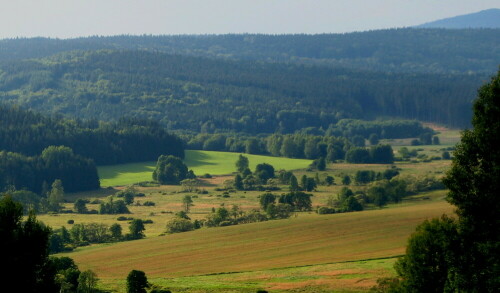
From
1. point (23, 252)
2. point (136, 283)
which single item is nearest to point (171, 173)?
point (136, 283)

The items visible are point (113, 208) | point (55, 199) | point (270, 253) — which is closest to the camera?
point (270, 253)

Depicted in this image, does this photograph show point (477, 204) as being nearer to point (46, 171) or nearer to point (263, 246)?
point (263, 246)

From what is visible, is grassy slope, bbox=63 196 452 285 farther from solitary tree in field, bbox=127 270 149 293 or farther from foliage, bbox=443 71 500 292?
foliage, bbox=443 71 500 292

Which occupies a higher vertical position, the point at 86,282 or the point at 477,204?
the point at 477,204

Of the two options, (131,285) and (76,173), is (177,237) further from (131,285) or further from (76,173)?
(76,173)

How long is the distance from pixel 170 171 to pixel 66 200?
102ft

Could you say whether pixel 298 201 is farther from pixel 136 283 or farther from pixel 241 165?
pixel 241 165

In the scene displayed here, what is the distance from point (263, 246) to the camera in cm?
8444

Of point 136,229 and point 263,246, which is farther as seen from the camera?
point 136,229

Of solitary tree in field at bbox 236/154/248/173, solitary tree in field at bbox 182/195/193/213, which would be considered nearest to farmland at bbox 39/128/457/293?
solitary tree in field at bbox 182/195/193/213

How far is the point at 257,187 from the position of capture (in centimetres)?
16225

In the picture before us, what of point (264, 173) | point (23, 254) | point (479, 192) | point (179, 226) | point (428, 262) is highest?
point (479, 192)

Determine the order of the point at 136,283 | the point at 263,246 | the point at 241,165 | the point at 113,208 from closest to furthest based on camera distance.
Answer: the point at 136,283, the point at 263,246, the point at 113,208, the point at 241,165

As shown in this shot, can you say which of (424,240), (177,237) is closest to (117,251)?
(177,237)
